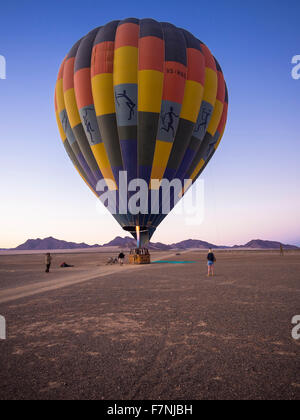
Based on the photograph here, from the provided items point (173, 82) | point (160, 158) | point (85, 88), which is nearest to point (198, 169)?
point (160, 158)

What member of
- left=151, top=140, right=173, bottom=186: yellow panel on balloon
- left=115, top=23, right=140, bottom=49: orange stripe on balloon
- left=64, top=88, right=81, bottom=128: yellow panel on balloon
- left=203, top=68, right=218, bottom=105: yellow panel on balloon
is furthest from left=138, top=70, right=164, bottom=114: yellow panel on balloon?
left=64, top=88, right=81, bottom=128: yellow panel on balloon

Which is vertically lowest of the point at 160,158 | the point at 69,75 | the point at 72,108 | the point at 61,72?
the point at 160,158

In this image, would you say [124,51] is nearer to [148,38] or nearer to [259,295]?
[148,38]

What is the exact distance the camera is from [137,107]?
55.6ft

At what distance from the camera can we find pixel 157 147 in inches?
693

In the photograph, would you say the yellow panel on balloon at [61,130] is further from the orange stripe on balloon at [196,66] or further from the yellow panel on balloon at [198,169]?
the yellow panel on balloon at [198,169]

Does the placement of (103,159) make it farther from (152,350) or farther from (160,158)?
(152,350)

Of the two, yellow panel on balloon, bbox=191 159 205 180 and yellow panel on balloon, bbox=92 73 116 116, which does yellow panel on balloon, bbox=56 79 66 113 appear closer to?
yellow panel on balloon, bbox=92 73 116 116

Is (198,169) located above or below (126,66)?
below

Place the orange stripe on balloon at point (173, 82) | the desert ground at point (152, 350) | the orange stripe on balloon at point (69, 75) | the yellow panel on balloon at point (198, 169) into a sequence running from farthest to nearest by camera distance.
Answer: the yellow panel on balloon at point (198, 169)
the orange stripe on balloon at point (69, 75)
the orange stripe on balloon at point (173, 82)
the desert ground at point (152, 350)

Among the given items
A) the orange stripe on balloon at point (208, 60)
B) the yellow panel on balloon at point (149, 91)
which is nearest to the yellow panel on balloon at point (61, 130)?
the yellow panel on balloon at point (149, 91)

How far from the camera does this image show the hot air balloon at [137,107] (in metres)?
17.0

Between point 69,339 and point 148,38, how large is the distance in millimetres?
20477
